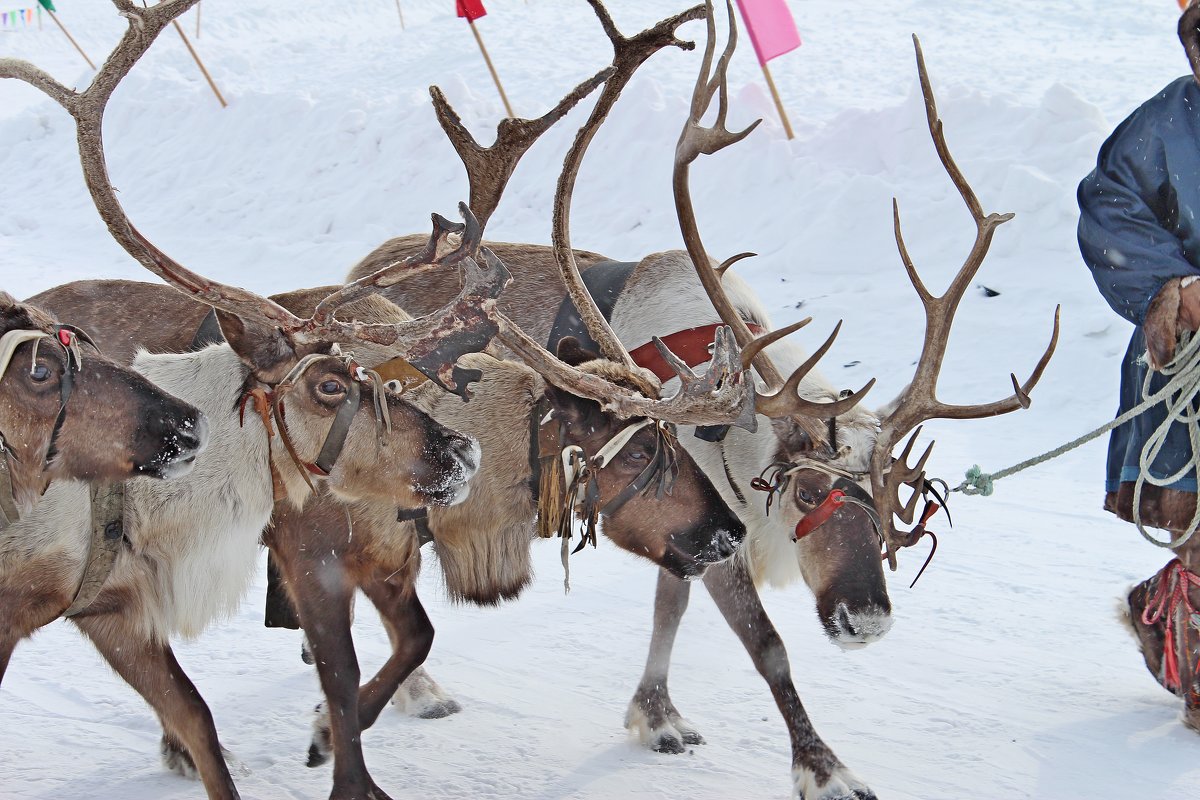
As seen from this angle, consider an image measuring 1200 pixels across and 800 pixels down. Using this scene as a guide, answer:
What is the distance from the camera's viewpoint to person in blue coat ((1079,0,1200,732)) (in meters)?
3.68

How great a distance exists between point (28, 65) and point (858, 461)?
268 cm

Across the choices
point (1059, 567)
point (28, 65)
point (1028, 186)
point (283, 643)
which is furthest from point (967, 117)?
point (28, 65)

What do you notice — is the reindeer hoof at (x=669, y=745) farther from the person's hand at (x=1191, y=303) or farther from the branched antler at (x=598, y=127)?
the person's hand at (x=1191, y=303)

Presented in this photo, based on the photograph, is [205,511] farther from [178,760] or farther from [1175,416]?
[1175,416]

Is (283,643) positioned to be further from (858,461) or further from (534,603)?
(858,461)

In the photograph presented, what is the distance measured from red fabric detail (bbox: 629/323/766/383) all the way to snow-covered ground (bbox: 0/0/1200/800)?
1.23 metres

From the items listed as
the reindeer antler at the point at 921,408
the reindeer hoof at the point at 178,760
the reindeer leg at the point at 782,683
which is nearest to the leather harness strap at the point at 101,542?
the reindeer hoof at the point at 178,760

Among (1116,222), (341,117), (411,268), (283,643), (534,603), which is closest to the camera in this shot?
(411,268)

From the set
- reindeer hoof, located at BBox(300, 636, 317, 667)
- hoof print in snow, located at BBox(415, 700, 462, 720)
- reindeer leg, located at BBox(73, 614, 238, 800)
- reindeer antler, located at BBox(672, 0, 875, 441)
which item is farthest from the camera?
reindeer hoof, located at BBox(300, 636, 317, 667)

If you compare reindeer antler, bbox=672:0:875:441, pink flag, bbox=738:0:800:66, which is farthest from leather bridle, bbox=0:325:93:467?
pink flag, bbox=738:0:800:66

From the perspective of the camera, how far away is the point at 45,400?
296 centimetres

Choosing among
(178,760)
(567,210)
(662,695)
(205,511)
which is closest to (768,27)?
(567,210)

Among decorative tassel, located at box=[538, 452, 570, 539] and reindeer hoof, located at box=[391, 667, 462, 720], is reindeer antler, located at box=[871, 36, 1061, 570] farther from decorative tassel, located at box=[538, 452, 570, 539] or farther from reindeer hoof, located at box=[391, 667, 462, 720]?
reindeer hoof, located at box=[391, 667, 462, 720]

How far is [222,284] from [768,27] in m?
9.80
